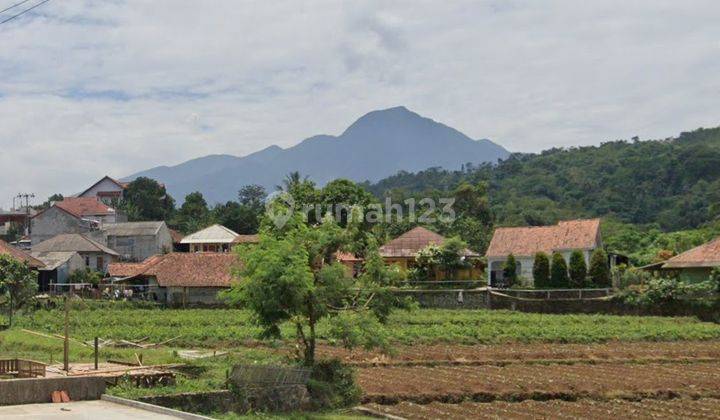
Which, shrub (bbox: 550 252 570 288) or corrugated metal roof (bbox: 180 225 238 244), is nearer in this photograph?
shrub (bbox: 550 252 570 288)

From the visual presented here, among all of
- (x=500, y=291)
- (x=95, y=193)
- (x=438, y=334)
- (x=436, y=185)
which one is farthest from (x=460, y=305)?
(x=436, y=185)

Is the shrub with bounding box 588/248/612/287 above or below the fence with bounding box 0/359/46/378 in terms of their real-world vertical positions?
above

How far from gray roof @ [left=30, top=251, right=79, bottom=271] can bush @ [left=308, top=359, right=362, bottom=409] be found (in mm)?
37481

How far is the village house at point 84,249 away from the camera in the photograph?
64438 mm

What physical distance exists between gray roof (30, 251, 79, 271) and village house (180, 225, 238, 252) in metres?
15.0

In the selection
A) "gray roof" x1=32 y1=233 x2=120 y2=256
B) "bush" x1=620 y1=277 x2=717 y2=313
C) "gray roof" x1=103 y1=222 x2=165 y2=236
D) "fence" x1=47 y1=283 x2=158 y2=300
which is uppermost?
"gray roof" x1=103 y1=222 x2=165 y2=236

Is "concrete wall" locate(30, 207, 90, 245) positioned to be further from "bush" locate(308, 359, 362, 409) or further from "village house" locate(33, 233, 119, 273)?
"bush" locate(308, 359, 362, 409)

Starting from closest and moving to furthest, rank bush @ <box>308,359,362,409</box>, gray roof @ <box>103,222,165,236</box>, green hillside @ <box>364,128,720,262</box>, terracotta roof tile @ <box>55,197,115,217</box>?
bush @ <box>308,359,362,409</box>, gray roof @ <box>103,222,165,236</box>, terracotta roof tile @ <box>55,197,115,217</box>, green hillside @ <box>364,128,720,262</box>

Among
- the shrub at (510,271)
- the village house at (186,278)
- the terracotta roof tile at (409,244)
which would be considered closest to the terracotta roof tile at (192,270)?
the village house at (186,278)

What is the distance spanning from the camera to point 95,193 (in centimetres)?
10406

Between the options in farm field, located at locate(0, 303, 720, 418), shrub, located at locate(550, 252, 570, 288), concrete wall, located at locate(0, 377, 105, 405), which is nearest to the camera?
concrete wall, located at locate(0, 377, 105, 405)

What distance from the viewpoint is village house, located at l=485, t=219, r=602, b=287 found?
55.8 metres

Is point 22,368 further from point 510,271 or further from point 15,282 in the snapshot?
point 510,271

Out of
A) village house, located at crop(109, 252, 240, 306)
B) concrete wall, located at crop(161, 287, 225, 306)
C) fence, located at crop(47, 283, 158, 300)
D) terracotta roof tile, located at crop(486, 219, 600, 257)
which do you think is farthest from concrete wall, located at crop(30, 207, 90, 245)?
terracotta roof tile, located at crop(486, 219, 600, 257)
